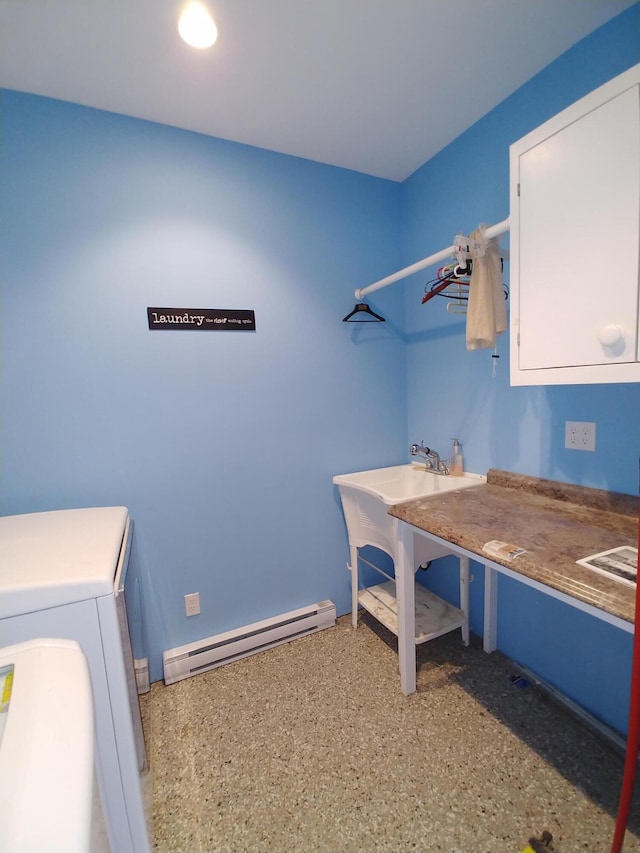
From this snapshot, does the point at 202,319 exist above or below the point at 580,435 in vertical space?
above

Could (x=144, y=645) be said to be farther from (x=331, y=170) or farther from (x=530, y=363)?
(x=331, y=170)

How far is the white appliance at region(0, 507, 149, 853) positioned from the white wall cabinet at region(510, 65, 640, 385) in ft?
4.67

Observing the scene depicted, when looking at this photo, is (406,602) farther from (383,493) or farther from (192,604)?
(192,604)

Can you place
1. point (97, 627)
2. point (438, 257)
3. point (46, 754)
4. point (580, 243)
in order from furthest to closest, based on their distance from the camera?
point (438, 257) → point (580, 243) → point (97, 627) → point (46, 754)

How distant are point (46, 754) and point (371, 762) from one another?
128 centimetres

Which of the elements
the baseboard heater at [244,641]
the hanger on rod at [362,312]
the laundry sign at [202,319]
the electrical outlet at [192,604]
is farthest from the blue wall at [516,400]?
the electrical outlet at [192,604]

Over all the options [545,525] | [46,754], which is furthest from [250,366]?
[46,754]

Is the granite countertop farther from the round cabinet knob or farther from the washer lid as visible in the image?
the washer lid

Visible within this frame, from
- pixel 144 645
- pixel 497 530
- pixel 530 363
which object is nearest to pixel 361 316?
pixel 530 363

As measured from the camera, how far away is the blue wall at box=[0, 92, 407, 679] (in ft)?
4.67

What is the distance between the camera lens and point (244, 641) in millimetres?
1782

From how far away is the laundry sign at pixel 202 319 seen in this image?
161 cm

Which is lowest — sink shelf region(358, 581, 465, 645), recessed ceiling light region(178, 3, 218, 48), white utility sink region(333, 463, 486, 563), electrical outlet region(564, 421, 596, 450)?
sink shelf region(358, 581, 465, 645)

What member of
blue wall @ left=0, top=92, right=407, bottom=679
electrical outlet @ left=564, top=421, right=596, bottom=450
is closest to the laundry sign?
blue wall @ left=0, top=92, right=407, bottom=679
